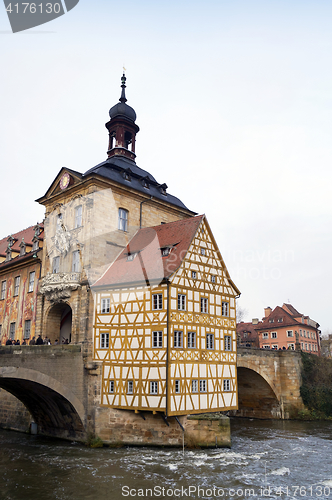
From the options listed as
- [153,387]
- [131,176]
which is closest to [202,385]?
[153,387]

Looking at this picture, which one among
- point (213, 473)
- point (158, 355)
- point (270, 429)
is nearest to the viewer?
point (213, 473)

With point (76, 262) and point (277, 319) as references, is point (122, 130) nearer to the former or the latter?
point (76, 262)

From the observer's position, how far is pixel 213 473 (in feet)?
54.7

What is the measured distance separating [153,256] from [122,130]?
13282 millimetres

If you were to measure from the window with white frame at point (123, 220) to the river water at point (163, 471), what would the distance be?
12255mm

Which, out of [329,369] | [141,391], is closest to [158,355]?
[141,391]

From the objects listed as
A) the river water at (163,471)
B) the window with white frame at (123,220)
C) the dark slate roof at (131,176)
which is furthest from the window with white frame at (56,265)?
the river water at (163,471)

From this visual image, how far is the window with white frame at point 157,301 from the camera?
20.9m

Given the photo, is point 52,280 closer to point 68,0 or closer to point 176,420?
point 176,420

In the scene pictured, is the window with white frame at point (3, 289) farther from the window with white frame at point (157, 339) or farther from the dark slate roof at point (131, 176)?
the window with white frame at point (157, 339)

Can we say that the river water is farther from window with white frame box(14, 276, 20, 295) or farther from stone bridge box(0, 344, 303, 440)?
window with white frame box(14, 276, 20, 295)

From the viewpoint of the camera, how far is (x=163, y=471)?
16750 mm

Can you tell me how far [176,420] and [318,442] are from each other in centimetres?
903

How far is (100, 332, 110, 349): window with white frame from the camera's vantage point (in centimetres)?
2239
